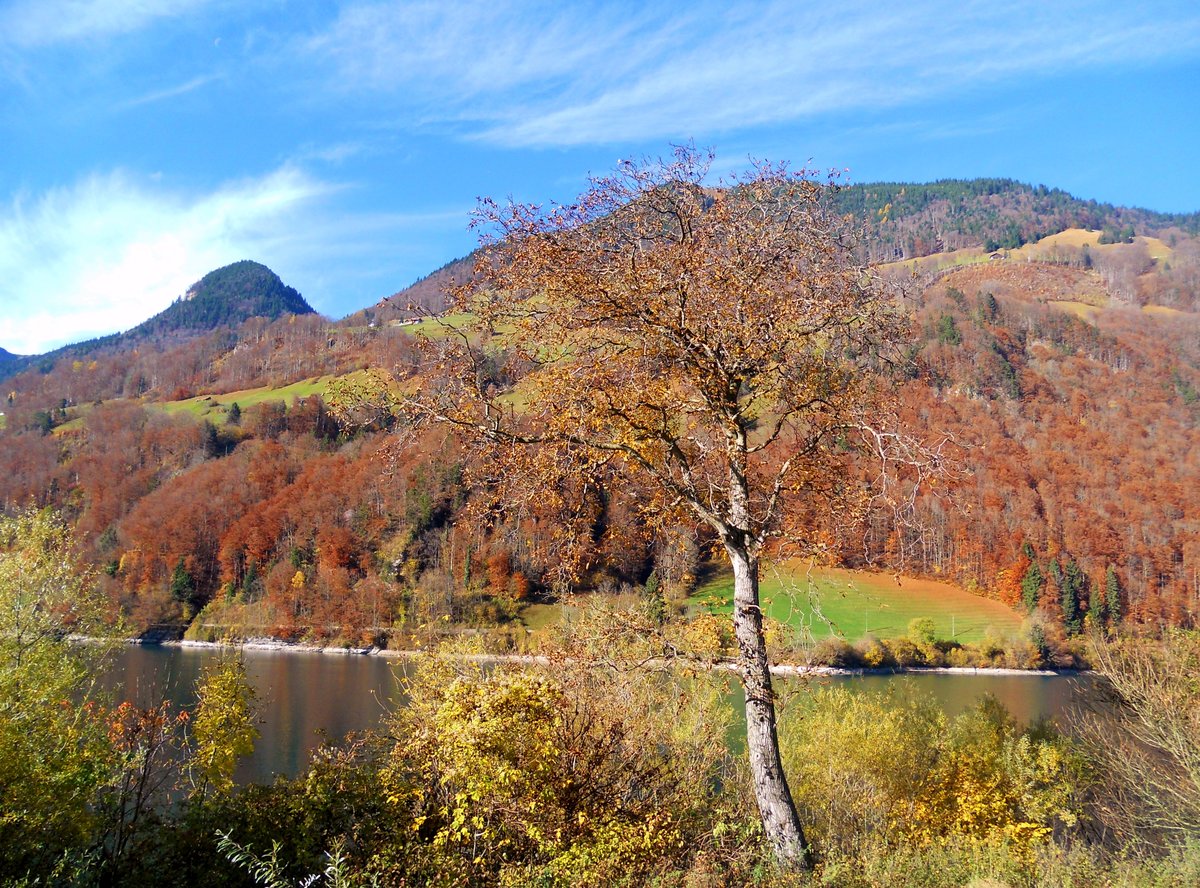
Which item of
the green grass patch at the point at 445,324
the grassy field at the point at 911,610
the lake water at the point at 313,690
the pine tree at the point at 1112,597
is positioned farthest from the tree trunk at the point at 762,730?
the pine tree at the point at 1112,597

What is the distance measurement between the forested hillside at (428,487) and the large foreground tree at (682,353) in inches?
1920

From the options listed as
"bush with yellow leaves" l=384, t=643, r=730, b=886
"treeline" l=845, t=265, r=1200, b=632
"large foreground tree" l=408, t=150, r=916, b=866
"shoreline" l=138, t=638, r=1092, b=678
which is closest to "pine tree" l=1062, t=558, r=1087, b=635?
"treeline" l=845, t=265, r=1200, b=632

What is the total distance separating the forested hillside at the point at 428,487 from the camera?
8356cm

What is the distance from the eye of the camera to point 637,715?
9742mm

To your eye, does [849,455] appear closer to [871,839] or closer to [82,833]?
[871,839]

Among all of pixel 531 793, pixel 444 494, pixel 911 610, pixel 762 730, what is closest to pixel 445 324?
pixel 531 793

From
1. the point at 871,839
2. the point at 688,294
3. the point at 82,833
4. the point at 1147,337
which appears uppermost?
the point at 1147,337

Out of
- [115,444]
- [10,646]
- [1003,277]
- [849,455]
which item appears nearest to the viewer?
[849,455]

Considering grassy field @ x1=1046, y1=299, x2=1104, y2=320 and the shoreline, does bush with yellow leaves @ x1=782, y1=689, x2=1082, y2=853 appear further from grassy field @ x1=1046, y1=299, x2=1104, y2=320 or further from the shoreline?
grassy field @ x1=1046, y1=299, x2=1104, y2=320

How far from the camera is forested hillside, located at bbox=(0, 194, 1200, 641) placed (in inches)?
3290

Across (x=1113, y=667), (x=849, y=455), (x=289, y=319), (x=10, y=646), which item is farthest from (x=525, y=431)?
(x=289, y=319)

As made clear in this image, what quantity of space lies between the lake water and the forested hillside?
970cm

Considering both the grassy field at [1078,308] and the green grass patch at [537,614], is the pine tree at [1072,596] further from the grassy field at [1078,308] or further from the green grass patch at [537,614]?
the grassy field at [1078,308]

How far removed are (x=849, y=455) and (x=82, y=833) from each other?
28.0 feet
